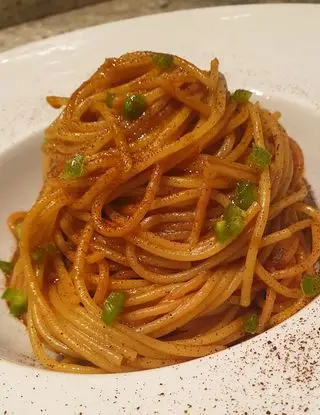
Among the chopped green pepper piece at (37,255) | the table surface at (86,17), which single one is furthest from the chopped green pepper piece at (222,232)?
the table surface at (86,17)

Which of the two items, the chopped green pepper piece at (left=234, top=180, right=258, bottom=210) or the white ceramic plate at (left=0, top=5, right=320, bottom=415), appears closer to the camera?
the white ceramic plate at (left=0, top=5, right=320, bottom=415)

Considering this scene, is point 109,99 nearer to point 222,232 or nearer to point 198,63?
point 222,232

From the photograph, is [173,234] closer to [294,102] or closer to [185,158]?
[185,158]

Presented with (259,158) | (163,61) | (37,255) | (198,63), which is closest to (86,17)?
(198,63)

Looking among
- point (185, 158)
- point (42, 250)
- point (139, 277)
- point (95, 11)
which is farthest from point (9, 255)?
point (95, 11)

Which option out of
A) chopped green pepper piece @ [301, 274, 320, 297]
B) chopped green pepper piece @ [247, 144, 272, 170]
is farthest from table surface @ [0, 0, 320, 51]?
chopped green pepper piece @ [301, 274, 320, 297]

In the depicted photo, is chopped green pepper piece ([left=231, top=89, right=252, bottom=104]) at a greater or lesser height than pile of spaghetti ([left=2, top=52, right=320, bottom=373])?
greater

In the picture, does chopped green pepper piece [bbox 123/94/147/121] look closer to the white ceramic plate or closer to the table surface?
the white ceramic plate
